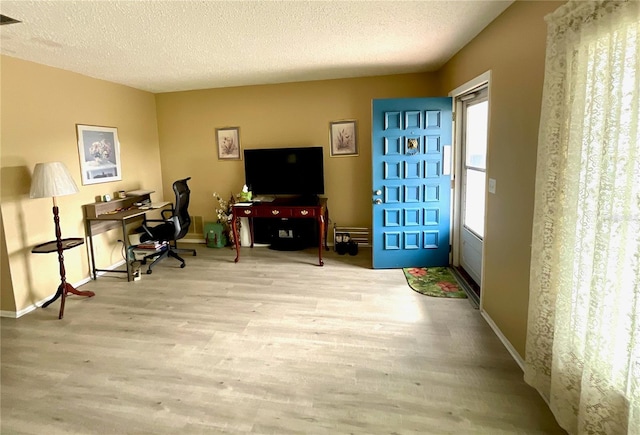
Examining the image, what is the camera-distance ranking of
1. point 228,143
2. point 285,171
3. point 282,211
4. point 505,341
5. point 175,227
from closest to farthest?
1. point 505,341
2. point 175,227
3. point 282,211
4. point 285,171
5. point 228,143

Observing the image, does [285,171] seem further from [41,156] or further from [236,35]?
[41,156]

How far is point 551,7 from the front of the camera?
196 cm

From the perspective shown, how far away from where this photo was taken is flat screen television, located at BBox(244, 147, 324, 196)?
4.91 metres

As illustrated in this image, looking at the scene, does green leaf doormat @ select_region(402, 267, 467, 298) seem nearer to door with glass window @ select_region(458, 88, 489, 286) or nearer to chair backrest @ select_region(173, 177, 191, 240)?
door with glass window @ select_region(458, 88, 489, 286)

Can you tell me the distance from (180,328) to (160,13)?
240 cm

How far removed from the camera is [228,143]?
17.5 ft

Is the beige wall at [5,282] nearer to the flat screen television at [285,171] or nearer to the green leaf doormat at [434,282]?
the flat screen television at [285,171]

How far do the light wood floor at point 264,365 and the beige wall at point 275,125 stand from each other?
1789 millimetres

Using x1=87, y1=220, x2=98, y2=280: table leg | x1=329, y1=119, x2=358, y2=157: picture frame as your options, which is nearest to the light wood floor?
x1=87, y1=220, x2=98, y2=280: table leg

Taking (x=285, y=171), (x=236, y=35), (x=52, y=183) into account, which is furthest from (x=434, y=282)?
(x=52, y=183)

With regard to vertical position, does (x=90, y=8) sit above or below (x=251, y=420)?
above

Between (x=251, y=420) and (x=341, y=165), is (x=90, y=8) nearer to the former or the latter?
(x=251, y=420)

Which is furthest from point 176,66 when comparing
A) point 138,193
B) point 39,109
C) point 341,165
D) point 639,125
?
point 639,125

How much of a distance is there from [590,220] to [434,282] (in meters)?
2.29
